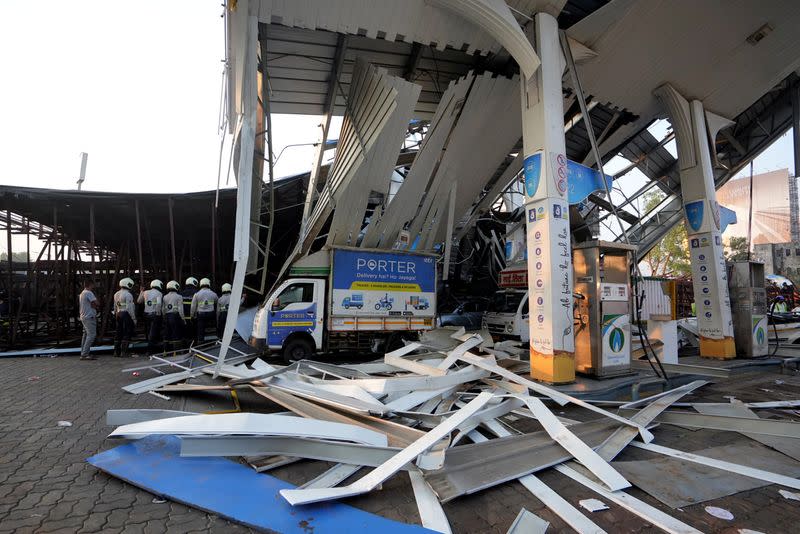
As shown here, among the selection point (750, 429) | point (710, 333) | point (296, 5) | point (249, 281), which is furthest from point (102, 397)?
point (710, 333)

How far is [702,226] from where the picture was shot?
8.77 metres

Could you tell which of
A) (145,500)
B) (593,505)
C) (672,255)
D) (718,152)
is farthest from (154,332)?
(672,255)

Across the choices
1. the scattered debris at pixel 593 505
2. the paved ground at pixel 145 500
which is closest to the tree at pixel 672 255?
the paved ground at pixel 145 500

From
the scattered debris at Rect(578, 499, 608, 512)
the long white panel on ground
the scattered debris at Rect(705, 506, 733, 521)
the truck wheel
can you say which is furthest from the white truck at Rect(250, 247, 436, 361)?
the scattered debris at Rect(705, 506, 733, 521)

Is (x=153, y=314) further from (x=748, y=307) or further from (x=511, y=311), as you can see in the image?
(x=748, y=307)

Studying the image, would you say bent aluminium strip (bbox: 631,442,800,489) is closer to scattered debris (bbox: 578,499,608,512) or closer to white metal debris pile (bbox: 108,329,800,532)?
white metal debris pile (bbox: 108,329,800,532)

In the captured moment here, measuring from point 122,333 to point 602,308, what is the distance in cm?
1073

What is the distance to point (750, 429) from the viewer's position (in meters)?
4.04

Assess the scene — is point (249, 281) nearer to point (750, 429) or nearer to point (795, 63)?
point (750, 429)

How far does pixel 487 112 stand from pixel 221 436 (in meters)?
9.51

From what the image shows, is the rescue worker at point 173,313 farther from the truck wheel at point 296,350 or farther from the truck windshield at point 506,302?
the truck windshield at point 506,302

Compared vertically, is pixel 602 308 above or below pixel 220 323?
above

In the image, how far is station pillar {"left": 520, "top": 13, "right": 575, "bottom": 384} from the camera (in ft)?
19.1

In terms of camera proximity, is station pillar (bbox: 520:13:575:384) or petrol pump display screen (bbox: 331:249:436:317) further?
petrol pump display screen (bbox: 331:249:436:317)
